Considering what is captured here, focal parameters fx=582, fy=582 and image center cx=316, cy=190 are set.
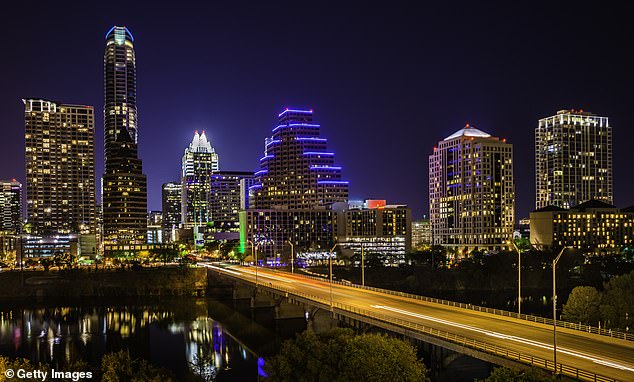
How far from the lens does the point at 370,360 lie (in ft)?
141

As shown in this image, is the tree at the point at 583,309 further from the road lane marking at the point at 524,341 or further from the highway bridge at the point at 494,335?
the road lane marking at the point at 524,341

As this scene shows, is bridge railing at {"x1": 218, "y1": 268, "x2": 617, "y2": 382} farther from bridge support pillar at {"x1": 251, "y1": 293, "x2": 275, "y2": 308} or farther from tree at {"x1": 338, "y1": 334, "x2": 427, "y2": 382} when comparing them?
bridge support pillar at {"x1": 251, "y1": 293, "x2": 275, "y2": 308}

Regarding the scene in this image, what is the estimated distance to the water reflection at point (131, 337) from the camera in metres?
78.9

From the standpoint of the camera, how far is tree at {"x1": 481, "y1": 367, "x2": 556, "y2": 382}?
34.8m

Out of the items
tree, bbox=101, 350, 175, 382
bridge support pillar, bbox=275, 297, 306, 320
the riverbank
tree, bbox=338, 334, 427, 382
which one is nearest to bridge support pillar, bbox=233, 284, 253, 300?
the riverbank

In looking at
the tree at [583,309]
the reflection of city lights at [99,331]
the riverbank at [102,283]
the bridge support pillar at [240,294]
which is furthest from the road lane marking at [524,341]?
the riverbank at [102,283]

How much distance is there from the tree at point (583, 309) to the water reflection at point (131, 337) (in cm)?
4167

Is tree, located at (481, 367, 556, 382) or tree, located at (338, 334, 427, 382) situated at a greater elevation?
tree, located at (481, 367, 556, 382)

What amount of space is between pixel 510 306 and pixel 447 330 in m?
82.4

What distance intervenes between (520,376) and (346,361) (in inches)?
527

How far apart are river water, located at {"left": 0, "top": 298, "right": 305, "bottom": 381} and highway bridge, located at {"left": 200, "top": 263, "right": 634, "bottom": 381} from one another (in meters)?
14.6

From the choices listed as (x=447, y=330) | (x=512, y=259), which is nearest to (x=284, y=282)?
(x=447, y=330)

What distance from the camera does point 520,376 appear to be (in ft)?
118

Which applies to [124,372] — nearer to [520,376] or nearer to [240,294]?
[520,376]
